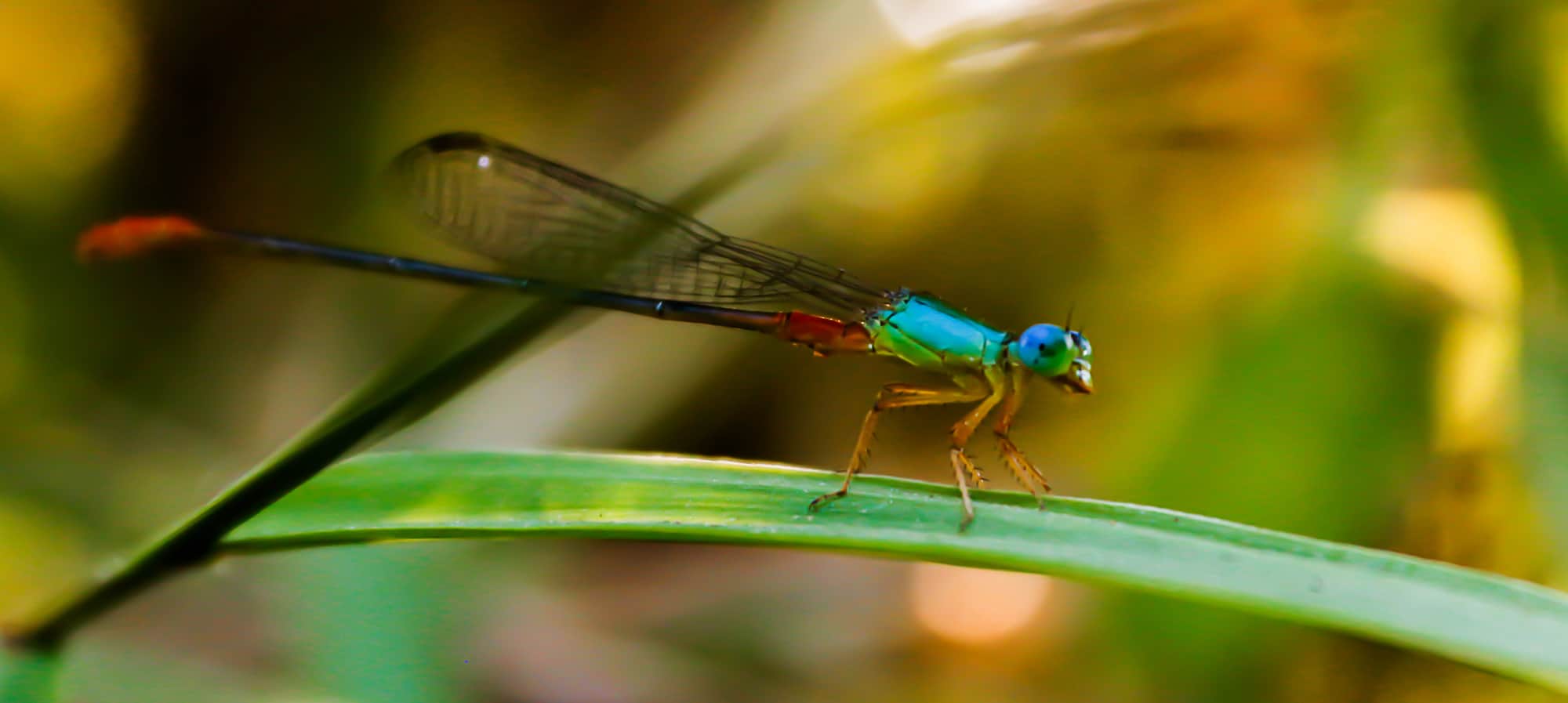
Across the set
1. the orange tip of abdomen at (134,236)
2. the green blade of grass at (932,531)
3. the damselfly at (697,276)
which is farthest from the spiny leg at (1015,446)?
the orange tip of abdomen at (134,236)

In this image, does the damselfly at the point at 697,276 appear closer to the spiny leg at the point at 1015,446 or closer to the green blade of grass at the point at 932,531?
the spiny leg at the point at 1015,446

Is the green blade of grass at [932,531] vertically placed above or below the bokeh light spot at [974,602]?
above

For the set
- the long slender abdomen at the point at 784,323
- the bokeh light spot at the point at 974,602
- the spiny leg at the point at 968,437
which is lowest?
the bokeh light spot at the point at 974,602

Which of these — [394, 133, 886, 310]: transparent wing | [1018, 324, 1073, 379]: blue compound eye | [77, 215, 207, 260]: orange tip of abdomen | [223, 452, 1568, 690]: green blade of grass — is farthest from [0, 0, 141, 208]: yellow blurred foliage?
[1018, 324, 1073, 379]: blue compound eye

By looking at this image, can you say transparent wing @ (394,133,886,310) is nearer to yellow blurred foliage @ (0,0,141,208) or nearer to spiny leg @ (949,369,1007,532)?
spiny leg @ (949,369,1007,532)

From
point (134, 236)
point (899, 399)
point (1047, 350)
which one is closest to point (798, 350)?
point (899, 399)

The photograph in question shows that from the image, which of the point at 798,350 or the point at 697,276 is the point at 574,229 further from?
the point at 798,350
